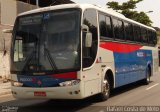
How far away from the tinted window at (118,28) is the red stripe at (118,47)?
321 mm

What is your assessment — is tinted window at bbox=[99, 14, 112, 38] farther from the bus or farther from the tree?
the tree

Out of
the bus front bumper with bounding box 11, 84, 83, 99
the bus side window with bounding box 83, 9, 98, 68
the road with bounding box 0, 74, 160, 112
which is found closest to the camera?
the bus front bumper with bounding box 11, 84, 83, 99

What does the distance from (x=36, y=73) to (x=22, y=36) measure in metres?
1.36

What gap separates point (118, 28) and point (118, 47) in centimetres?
76

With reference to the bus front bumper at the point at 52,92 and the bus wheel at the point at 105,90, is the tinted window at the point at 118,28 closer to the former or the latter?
the bus wheel at the point at 105,90

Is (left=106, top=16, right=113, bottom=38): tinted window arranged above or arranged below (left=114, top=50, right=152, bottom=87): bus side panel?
above

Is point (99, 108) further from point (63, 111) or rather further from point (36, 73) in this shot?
point (36, 73)

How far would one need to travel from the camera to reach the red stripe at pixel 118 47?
1405 cm

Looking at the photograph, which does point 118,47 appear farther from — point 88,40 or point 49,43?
point 49,43

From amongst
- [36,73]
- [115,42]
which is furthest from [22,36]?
[115,42]

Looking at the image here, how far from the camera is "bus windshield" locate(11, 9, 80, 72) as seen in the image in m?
11.4

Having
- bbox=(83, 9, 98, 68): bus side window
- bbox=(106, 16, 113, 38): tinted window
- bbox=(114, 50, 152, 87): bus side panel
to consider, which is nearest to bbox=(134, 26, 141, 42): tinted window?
bbox=(114, 50, 152, 87): bus side panel

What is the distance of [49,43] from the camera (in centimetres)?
1166

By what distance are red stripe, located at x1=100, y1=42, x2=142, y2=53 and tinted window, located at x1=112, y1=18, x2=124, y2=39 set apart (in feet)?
1.05
